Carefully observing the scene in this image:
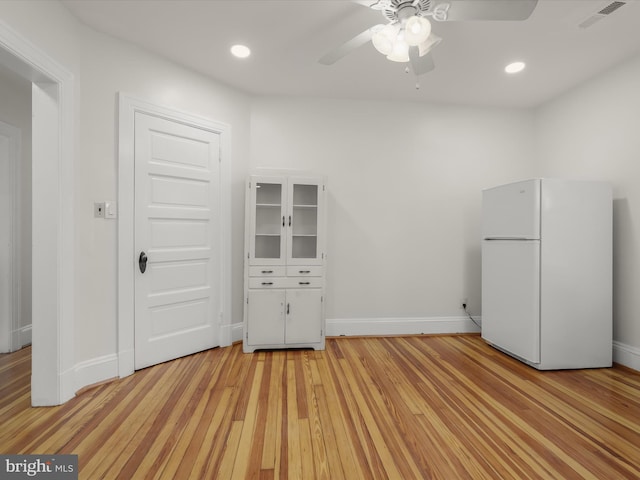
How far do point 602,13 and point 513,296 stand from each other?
2184mm

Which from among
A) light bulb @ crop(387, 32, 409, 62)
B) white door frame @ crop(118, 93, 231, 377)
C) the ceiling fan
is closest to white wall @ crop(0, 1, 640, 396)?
white door frame @ crop(118, 93, 231, 377)

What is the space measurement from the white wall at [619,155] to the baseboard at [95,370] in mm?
4285

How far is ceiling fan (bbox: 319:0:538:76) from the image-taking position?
1.48 m

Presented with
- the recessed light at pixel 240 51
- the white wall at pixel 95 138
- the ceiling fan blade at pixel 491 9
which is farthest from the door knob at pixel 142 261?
the ceiling fan blade at pixel 491 9

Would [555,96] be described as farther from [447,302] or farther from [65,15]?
[65,15]

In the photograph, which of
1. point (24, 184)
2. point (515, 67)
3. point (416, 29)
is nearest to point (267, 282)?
point (416, 29)

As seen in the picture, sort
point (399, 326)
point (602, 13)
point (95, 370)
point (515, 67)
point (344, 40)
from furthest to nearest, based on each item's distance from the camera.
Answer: point (399, 326)
point (515, 67)
point (344, 40)
point (95, 370)
point (602, 13)

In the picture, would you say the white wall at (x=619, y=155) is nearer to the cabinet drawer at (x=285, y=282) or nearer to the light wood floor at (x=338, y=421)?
the light wood floor at (x=338, y=421)

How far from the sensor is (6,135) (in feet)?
9.39

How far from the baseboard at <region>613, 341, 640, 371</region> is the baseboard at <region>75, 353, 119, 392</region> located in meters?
4.25

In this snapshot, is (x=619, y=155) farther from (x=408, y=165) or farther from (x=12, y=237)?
(x=12, y=237)

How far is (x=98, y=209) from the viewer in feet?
7.54

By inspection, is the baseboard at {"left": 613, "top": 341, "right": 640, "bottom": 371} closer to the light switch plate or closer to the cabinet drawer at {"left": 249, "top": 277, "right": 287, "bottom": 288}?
the cabinet drawer at {"left": 249, "top": 277, "right": 287, "bottom": 288}

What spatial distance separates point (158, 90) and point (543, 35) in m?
3.10
